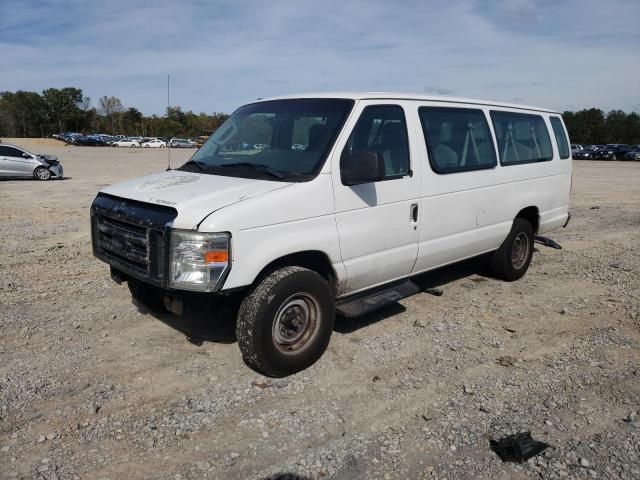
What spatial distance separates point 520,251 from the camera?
22.9 ft

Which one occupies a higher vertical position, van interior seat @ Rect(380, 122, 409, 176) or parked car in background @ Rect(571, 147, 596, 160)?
parked car in background @ Rect(571, 147, 596, 160)

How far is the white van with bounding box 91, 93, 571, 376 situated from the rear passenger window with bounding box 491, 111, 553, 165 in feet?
0.28

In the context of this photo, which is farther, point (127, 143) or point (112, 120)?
point (112, 120)

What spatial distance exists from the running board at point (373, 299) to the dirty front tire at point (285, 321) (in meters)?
0.18

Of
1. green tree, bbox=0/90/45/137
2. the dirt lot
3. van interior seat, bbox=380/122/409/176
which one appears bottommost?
the dirt lot

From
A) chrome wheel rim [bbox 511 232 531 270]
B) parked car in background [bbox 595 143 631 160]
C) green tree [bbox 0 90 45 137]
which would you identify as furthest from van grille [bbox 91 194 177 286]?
green tree [bbox 0 90 45 137]

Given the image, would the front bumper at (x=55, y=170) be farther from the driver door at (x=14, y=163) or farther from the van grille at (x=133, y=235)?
the van grille at (x=133, y=235)

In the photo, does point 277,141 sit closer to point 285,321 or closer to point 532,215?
point 285,321

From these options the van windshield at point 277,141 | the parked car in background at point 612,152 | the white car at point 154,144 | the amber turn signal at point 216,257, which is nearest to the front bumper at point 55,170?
the van windshield at point 277,141

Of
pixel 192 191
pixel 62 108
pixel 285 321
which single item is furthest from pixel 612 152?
pixel 62 108

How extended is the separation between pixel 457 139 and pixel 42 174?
62.3 feet

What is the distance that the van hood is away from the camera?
146 inches

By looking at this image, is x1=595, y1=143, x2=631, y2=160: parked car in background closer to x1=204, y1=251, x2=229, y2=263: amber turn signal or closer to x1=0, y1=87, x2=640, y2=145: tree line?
x1=0, y1=87, x2=640, y2=145: tree line

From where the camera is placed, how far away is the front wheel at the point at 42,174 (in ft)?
65.9
